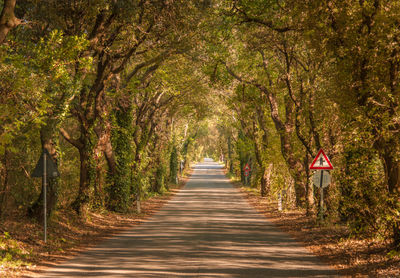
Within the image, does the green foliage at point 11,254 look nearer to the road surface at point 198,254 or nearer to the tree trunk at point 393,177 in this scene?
the road surface at point 198,254

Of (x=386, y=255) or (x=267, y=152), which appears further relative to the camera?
(x=267, y=152)

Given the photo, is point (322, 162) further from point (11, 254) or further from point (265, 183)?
point (265, 183)

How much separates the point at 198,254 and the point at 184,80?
60.5 feet

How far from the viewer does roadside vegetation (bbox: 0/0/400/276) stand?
11422 millimetres

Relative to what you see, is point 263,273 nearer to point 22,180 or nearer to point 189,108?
point 22,180

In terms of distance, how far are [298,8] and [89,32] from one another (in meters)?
7.84

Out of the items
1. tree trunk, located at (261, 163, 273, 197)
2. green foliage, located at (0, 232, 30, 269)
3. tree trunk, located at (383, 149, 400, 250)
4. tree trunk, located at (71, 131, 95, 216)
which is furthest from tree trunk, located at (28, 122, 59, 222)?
tree trunk, located at (261, 163, 273, 197)

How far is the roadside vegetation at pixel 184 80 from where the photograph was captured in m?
11.4

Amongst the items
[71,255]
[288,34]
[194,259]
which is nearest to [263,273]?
[194,259]

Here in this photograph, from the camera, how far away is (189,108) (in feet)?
135

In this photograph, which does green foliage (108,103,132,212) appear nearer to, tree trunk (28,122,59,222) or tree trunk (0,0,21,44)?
tree trunk (28,122,59,222)

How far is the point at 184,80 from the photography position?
30.0 metres

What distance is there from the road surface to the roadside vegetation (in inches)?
60.7

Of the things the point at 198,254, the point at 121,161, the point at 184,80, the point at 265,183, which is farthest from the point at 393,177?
the point at 265,183
